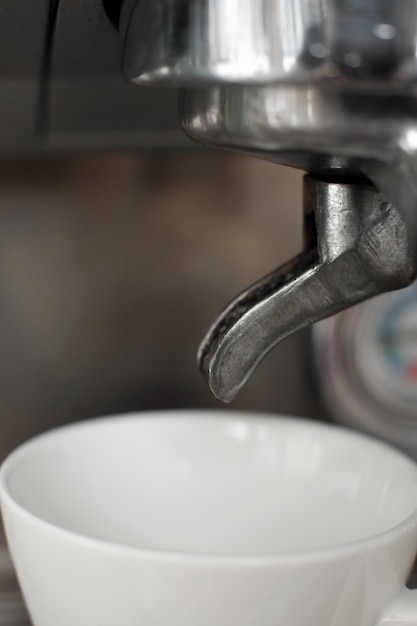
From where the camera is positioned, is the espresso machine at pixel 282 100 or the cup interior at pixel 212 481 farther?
the cup interior at pixel 212 481

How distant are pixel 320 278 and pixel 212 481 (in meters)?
0.16

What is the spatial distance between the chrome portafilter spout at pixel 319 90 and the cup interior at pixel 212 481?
0.44 feet

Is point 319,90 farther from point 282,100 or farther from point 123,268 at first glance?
point 123,268

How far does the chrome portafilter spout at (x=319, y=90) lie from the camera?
19cm

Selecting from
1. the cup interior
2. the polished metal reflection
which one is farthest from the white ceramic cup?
the polished metal reflection

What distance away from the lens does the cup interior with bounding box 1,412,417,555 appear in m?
0.36

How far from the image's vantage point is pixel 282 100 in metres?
0.20

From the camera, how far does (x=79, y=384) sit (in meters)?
0.40

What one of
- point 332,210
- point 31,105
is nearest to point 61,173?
point 31,105

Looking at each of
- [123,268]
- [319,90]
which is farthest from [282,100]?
[123,268]

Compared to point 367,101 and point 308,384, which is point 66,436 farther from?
point 367,101

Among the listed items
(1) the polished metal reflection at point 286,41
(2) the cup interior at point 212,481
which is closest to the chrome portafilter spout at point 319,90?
(1) the polished metal reflection at point 286,41

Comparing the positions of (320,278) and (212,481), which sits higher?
(320,278)

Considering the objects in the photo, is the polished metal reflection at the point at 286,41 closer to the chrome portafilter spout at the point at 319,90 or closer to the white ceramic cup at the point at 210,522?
the chrome portafilter spout at the point at 319,90
